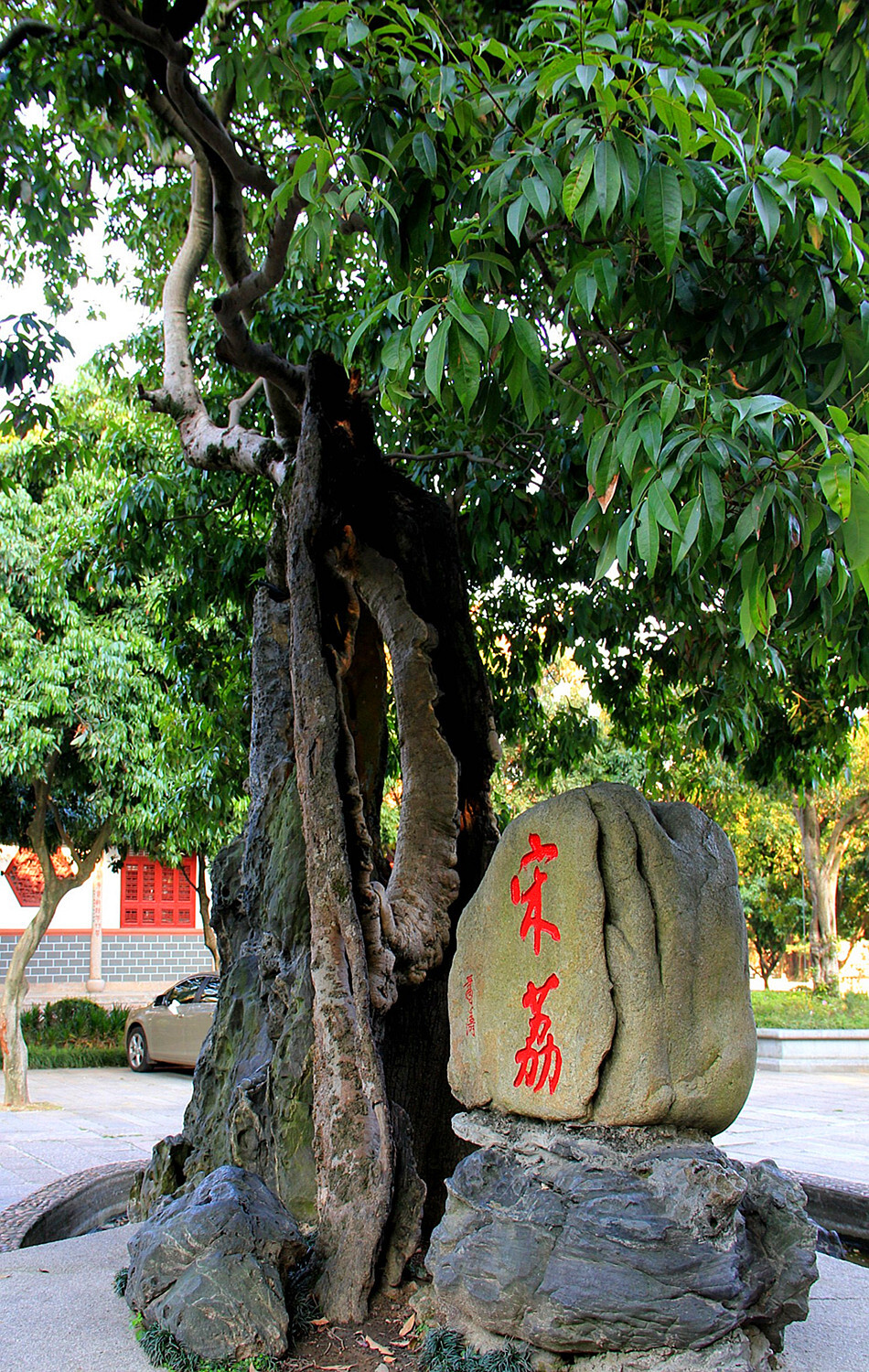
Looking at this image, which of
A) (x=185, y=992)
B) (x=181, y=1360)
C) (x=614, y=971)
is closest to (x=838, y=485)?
(x=614, y=971)

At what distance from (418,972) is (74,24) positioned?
493 cm

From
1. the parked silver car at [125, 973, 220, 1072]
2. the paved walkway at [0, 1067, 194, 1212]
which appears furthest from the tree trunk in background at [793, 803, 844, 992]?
the paved walkway at [0, 1067, 194, 1212]

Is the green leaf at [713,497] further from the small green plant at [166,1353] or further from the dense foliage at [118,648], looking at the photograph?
the dense foliage at [118,648]

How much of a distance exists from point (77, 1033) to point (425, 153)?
51.3 ft

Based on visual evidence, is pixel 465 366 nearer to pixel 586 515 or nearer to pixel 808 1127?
pixel 586 515

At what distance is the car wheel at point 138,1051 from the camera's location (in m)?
14.4

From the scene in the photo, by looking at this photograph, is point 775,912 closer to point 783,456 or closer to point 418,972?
point 418,972

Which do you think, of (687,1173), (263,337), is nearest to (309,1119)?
(687,1173)

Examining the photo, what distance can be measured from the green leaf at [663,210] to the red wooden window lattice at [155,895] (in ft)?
56.5

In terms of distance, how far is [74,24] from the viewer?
17.4 feet

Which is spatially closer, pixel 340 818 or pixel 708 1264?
pixel 708 1264

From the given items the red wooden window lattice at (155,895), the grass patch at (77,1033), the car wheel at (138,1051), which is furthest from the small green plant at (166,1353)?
the red wooden window lattice at (155,895)

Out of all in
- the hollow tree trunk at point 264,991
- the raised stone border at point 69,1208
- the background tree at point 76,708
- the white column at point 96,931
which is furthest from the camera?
the white column at point 96,931

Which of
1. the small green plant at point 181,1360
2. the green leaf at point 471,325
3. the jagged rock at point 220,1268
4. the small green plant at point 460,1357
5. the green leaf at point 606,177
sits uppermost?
the green leaf at point 606,177
